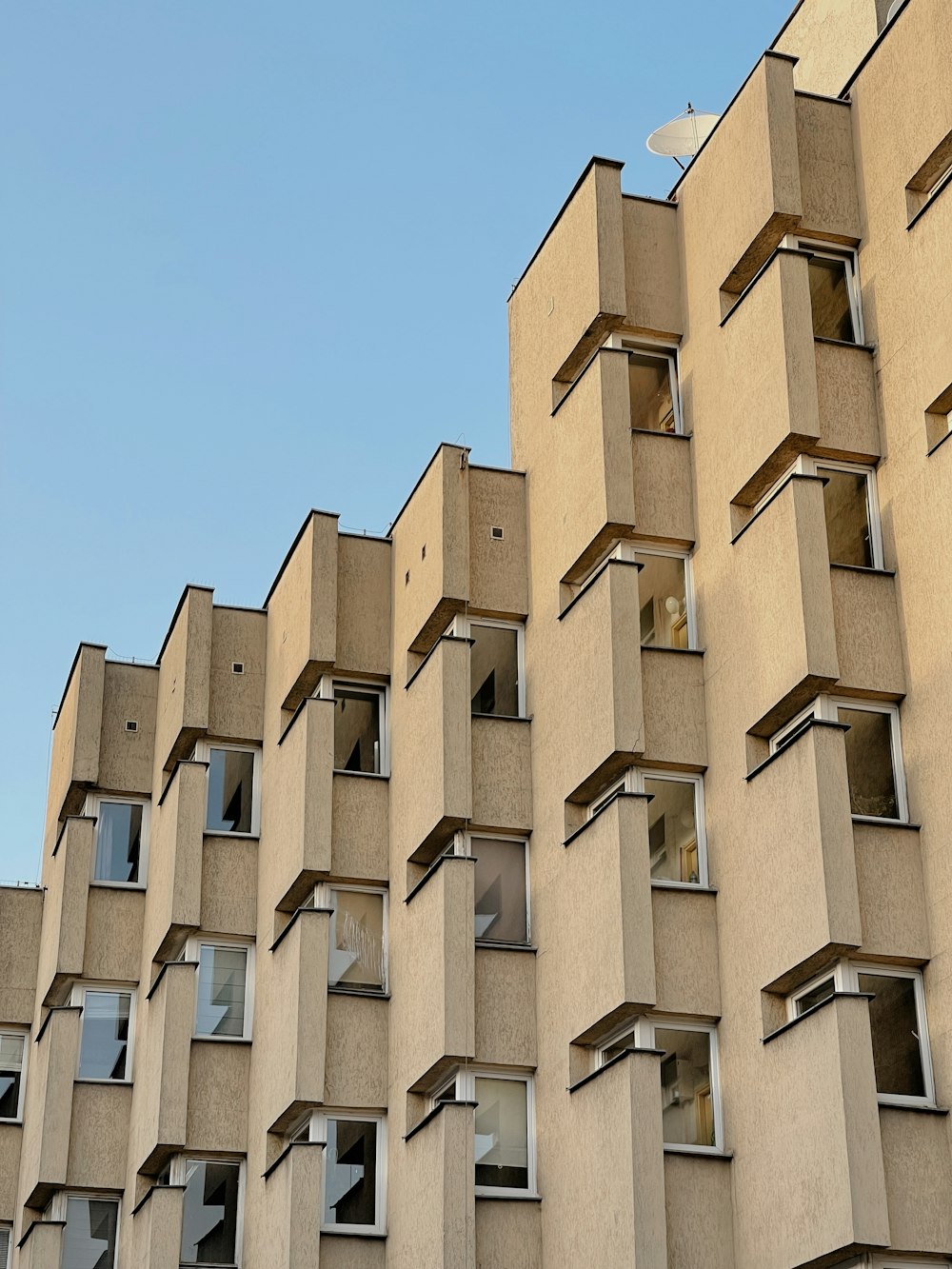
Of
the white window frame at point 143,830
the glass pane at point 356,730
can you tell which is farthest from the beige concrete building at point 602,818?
the white window frame at point 143,830

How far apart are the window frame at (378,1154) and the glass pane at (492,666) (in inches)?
216

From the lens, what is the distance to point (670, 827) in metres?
24.3

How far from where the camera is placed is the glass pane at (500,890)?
26156 millimetres

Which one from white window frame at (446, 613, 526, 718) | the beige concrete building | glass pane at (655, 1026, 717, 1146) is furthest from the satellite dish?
glass pane at (655, 1026, 717, 1146)

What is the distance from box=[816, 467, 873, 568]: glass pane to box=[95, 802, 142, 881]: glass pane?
15.0 m

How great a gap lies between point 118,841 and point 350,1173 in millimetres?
9185

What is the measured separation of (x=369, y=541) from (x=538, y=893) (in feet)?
25.1

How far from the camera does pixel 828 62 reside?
99.6 feet

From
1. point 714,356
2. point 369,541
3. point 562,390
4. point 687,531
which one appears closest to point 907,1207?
point 687,531

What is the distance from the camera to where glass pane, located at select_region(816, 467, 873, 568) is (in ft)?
76.0

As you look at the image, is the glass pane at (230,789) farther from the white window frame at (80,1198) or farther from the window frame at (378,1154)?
the window frame at (378,1154)

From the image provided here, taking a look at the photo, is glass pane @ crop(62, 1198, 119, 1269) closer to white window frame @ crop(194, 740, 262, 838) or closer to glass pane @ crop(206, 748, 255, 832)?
white window frame @ crop(194, 740, 262, 838)

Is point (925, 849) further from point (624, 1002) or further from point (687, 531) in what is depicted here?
point (687, 531)

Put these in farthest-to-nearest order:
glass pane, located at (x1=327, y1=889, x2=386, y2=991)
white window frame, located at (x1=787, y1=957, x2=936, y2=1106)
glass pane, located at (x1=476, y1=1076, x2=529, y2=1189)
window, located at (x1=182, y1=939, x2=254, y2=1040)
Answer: window, located at (x1=182, y1=939, x2=254, y2=1040) < glass pane, located at (x1=327, y1=889, x2=386, y2=991) < glass pane, located at (x1=476, y1=1076, x2=529, y2=1189) < white window frame, located at (x1=787, y1=957, x2=936, y2=1106)
